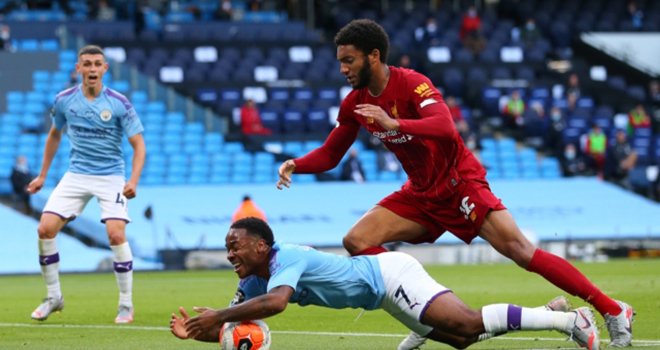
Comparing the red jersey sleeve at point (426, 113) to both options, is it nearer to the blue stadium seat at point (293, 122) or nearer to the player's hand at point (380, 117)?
the player's hand at point (380, 117)

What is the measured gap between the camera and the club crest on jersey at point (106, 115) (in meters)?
9.36

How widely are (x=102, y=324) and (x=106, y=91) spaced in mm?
2177

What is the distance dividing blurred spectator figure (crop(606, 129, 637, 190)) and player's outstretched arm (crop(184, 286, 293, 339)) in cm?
Answer: 2134

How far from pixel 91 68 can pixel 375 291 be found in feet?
14.6

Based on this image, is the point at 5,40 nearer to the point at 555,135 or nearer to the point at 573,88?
the point at 555,135

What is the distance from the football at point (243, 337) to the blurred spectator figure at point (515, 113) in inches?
880

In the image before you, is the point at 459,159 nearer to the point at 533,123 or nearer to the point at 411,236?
the point at 411,236

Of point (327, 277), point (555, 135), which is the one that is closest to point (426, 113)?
point (327, 277)

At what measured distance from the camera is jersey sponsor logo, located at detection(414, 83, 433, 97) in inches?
261

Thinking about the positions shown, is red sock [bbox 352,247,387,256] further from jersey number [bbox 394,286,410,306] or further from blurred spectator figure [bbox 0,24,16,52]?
blurred spectator figure [bbox 0,24,16,52]

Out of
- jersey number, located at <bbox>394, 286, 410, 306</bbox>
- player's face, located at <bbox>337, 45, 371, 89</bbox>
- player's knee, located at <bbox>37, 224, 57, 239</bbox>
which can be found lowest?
player's knee, located at <bbox>37, 224, 57, 239</bbox>

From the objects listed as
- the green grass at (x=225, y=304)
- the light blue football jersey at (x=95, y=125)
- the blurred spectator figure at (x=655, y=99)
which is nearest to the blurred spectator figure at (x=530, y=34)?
the blurred spectator figure at (x=655, y=99)

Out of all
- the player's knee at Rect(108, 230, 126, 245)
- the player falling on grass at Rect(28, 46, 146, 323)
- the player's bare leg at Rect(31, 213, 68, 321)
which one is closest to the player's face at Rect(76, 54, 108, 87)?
the player falling on grass at Rect(28, 46, 146, 323)

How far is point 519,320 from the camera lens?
19.1 feet
